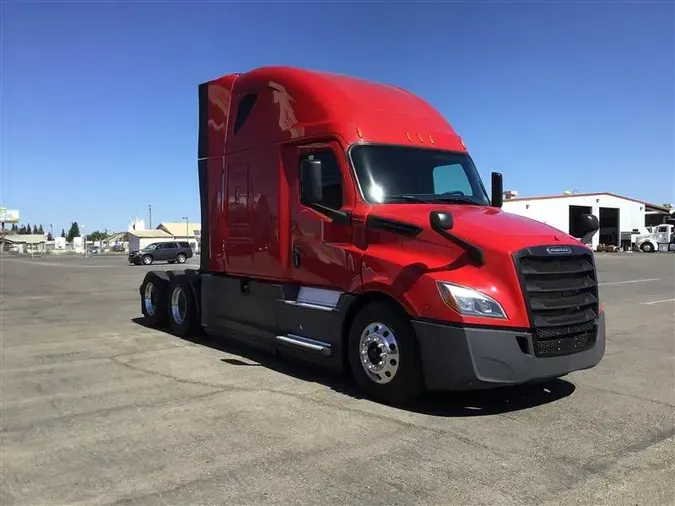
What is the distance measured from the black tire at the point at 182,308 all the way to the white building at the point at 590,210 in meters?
48.8

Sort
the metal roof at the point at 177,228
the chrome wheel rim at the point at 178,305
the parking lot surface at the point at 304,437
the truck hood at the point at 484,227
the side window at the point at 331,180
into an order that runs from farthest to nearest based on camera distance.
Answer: the metal roof at the point at 177,228 → the chrome wheel rim at the point at 178,305 → the side window at the point at 331,180 → the truck hood at the point at 484,227 → the parking lot surface at the point at 304,437

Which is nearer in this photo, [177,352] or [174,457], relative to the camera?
[174,457]

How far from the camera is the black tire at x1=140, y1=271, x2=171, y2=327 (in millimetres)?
10242

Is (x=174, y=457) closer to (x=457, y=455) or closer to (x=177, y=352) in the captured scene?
(x=457, y=455)

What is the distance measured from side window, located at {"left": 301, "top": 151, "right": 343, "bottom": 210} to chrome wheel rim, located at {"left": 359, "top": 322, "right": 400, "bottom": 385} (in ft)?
4.62

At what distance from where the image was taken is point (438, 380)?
16.7ft

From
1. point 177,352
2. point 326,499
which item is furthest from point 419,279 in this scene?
point 177,352

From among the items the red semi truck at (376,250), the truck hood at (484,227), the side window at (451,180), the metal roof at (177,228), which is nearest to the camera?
the red semi truck at (376,250)

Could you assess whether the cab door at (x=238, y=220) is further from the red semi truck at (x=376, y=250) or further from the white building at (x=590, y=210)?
the white building at (x=590, y=210)

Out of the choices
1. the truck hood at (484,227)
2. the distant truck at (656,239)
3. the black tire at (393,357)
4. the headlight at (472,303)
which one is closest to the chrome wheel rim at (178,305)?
the black tire at (393,357)

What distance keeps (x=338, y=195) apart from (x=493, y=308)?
6.93 feet

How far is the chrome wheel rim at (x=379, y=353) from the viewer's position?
5.44m

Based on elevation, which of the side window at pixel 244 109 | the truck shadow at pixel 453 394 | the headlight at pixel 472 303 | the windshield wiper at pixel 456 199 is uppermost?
the side window at pixel 244 109

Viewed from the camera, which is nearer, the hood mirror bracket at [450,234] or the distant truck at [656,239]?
the hood mirror bracket at [450,234]
